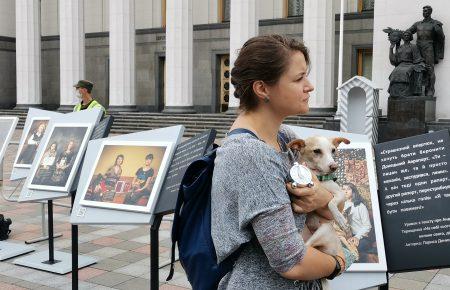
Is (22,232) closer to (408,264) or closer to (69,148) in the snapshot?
(69,148)

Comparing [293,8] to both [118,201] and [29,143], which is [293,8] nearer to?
[29,143]

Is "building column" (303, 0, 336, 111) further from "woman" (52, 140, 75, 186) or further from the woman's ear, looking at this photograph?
the woman's ear

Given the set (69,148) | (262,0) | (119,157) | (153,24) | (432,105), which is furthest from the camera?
(153,24)

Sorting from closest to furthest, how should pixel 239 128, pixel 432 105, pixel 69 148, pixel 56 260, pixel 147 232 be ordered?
1. pixel 239 128
2. pixel 69 148
3. pixel 56 260
4. pixel 147 232
5. pixel 432 105

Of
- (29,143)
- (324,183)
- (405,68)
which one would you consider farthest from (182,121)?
(324,183)

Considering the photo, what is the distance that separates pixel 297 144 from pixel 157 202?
179 centimetres

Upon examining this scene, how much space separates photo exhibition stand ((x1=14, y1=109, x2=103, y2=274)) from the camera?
5.86 m

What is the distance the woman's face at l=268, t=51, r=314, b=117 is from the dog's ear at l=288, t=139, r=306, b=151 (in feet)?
0.73

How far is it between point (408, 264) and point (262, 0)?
2815cm

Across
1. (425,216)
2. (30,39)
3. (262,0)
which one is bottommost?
(425,216)

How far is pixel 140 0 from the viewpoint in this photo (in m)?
33.5

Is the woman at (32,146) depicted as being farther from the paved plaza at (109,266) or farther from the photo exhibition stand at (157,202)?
the photo exhibition stand at (157,202)

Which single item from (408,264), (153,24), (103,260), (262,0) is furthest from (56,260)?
(153,24)

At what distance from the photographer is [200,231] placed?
7.11ft
